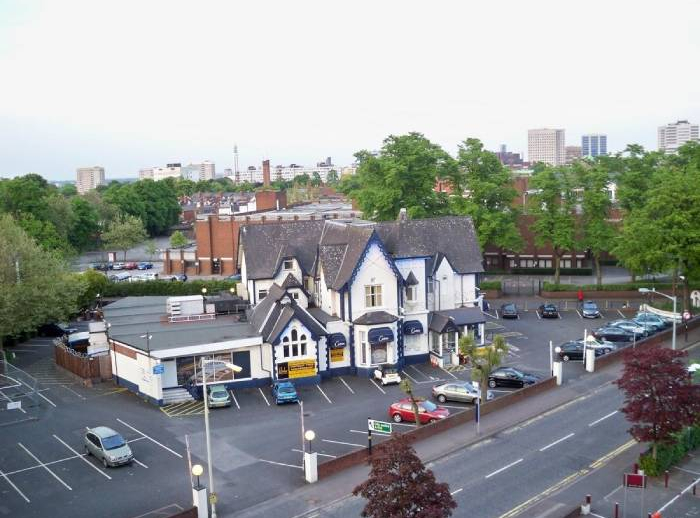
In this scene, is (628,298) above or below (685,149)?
below

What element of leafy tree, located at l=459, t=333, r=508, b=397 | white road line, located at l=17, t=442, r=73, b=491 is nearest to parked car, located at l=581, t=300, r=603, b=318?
leafy tree, located at l=459, t=333, r=508, b=397

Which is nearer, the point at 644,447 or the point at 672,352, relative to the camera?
the point at 672,352

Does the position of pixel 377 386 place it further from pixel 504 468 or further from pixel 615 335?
pixel 615 335

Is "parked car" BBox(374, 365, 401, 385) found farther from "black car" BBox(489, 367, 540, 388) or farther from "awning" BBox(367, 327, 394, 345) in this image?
"black car" BBox(489, 367, 540, 388)

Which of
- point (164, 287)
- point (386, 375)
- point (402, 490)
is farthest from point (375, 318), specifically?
point (164, 287)

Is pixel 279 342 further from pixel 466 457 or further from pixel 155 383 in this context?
pixel 466 457

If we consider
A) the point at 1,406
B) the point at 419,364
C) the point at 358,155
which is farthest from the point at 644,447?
the point at 358,155

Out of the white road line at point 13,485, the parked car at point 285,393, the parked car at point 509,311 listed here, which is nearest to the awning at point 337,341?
the parked car at point 285,393
